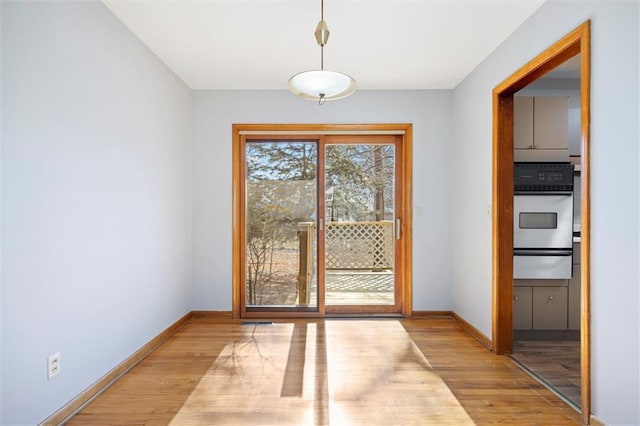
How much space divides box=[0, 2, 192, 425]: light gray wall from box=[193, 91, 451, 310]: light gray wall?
0.71 metres

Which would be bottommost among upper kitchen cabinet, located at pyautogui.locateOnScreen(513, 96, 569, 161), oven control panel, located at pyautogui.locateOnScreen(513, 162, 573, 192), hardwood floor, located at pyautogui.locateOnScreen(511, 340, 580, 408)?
hardwood floor, located at pyautogui.locateOnScreen(511, 340, 580, 408)

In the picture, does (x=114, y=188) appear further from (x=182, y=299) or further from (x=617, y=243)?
(x=617, y=243)

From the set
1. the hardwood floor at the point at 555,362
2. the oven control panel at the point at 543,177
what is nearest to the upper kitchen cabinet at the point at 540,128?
the oven control panel at the point at 543,177

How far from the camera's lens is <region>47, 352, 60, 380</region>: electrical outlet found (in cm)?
184

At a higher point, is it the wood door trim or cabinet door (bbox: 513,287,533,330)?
the wood door trim

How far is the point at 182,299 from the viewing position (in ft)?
12.0

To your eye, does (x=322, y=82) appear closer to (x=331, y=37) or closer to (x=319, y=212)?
(x=331, y=37)

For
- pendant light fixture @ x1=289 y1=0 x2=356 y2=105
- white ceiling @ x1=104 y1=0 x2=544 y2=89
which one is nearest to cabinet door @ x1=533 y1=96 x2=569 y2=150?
white ceiling @ x1=104 y1=0 x2=544 y2=89

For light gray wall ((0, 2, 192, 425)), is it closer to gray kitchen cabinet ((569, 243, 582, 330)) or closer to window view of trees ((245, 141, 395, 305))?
window view of trees ((245, 141, 395, 305))

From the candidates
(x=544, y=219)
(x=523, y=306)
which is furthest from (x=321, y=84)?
(x=523, y=306)

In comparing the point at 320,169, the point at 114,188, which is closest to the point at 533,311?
the point at 320,169

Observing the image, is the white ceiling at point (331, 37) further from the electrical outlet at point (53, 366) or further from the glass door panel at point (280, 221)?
the electrical outlet at point (53, 366)

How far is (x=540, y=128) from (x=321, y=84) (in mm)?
2314

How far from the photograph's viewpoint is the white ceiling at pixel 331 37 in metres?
2.32
